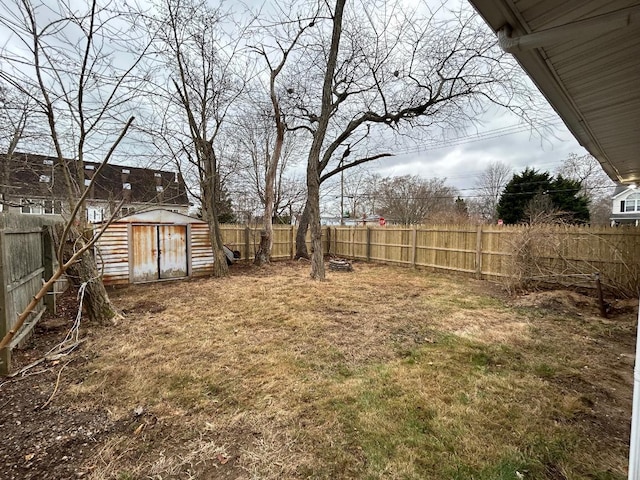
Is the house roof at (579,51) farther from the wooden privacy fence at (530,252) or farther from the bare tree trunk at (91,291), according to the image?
the bare tree trunk at (91,291)

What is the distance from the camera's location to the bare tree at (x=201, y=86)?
661cm

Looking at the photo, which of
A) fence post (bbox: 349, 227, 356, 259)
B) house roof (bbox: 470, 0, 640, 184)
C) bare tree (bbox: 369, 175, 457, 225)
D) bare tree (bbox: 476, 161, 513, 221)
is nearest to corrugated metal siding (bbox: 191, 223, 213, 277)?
fence post (bbox: 349, 227, 356, 259)

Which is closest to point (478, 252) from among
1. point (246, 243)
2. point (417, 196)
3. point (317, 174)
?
point (317, 174)

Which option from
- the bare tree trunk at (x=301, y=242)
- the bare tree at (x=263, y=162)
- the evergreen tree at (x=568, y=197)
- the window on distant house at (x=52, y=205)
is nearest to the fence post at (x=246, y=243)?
the bare tree at (x=263, y=162)

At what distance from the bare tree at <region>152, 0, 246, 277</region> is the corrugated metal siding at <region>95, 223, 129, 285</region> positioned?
2198 mm

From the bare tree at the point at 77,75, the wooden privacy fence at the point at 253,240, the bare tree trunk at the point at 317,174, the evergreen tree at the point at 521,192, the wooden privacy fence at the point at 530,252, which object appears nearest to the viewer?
the bare tree at the point at 77,75

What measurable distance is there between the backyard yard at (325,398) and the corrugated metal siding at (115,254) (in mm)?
2796

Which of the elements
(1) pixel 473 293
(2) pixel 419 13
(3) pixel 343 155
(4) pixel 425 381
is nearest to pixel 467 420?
(4) pixel 425 381

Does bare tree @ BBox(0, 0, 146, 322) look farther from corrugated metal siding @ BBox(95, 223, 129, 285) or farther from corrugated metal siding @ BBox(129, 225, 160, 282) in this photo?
corrugated metal siding @ BBox(129, 225, 160, 282)

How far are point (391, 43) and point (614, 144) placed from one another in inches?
234

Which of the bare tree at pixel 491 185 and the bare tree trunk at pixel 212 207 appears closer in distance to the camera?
the bare tree trunk at pixel 212 207

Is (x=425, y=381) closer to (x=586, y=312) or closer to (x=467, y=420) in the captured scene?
(x=467, y=420)

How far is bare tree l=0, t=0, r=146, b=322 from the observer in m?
3.26

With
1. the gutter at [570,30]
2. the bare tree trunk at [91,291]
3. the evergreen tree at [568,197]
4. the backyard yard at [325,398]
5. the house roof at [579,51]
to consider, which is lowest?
the backyard yard at [325,398]
